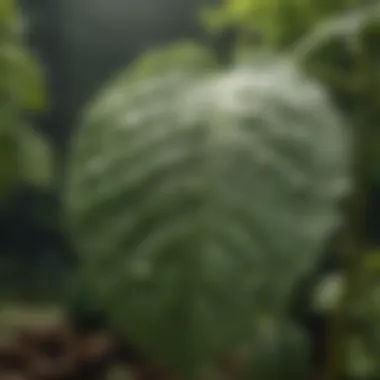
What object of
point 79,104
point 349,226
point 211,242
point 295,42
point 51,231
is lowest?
point 211,242

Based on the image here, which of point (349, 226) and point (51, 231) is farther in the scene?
point (51, 231)

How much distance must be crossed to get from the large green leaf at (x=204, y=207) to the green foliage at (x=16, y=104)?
8.2 inches

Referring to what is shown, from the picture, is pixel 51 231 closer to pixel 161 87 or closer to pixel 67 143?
pixel 67 143

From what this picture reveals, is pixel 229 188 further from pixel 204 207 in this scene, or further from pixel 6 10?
pixel 6 10

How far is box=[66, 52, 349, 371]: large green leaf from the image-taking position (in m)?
0.39

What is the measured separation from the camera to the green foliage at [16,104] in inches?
27.3

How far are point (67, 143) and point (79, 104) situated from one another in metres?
0.06

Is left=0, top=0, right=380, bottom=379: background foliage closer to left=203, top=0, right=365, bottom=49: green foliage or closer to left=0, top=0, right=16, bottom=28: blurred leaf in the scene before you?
left=203, top=0, right=365, bottom=49: green foliage

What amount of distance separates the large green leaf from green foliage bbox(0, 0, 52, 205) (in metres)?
0.21

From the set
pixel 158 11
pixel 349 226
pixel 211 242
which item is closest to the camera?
pixel 211 242

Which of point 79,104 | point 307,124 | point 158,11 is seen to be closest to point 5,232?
point 79,104

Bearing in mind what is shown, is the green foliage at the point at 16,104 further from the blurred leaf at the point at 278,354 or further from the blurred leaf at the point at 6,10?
the blurred leaf at the point at 278,354

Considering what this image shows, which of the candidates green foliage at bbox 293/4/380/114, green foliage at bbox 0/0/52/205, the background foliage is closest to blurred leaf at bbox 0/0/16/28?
green foliage at bbox 0/0/52/205

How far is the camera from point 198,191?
1.38 ft
